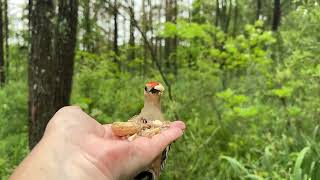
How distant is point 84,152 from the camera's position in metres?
1.43

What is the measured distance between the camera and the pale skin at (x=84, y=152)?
1.34m

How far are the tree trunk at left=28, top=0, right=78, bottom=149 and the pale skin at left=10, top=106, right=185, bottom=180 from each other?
2.66 meters

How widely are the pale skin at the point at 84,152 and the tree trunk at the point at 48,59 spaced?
266 cm

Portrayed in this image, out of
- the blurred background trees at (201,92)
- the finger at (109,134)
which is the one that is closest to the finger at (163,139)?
the finger at (109,134)

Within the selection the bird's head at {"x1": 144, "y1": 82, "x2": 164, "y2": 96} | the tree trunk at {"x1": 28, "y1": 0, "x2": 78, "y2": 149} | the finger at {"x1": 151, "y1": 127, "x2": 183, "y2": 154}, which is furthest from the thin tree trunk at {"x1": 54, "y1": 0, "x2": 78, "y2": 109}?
the finger at {"x1": 151, "y1": 127, "x2": 183, "y2": 154}

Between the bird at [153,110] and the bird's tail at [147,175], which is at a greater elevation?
the bird at [153,110]

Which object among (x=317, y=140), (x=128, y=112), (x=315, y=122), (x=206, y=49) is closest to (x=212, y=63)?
(x=206, y=49)

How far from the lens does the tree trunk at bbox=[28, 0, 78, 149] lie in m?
4.09

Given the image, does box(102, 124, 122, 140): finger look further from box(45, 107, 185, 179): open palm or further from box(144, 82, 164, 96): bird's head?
box(144, 82, 164, 96): bird's head

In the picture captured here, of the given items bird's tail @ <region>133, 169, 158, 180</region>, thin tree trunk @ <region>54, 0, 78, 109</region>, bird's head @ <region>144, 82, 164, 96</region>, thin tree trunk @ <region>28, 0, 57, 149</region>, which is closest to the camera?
bird's tail @ <region>133, 169, 158, 180</region>

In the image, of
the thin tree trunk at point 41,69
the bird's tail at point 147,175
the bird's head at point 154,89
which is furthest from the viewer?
the thin tree trunk at point 41,69

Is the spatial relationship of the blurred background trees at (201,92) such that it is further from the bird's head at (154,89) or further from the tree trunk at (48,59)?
the bird's head at (154,89)

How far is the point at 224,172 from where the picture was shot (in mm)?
4887

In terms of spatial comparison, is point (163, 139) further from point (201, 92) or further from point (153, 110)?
point (201, 92)
